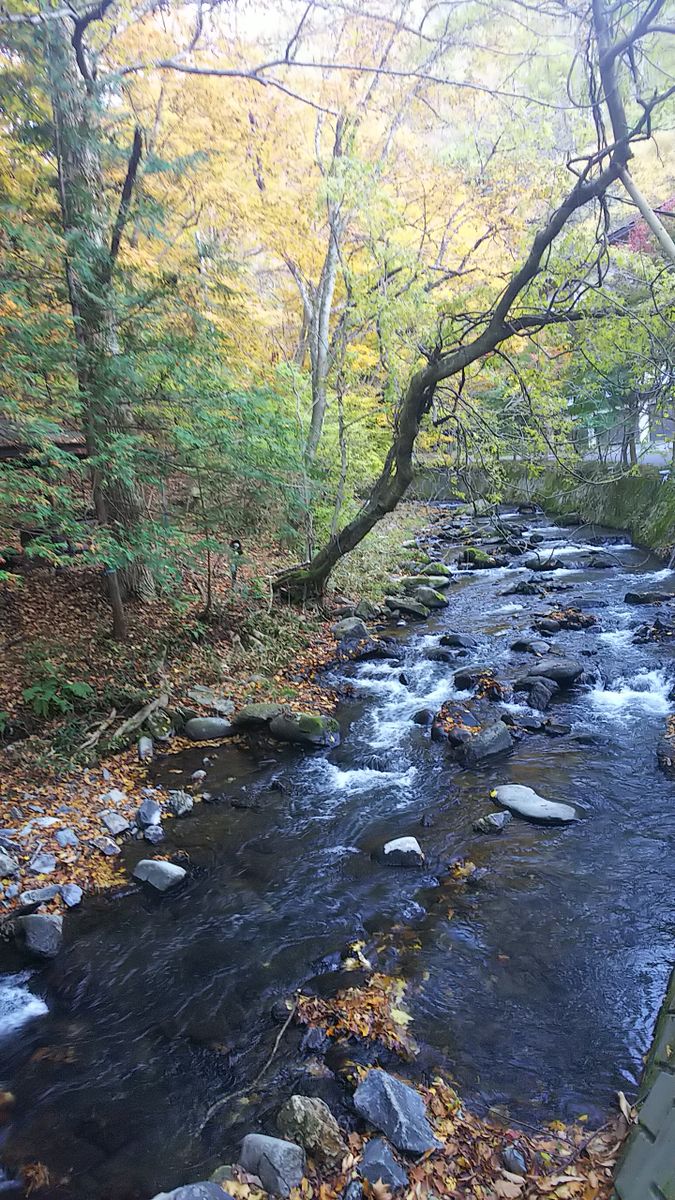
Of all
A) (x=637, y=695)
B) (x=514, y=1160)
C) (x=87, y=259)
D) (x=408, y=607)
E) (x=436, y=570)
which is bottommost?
(x=514, y=1160)

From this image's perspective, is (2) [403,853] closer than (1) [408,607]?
Yes

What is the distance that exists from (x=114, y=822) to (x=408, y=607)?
7743mm

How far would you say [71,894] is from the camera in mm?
4957

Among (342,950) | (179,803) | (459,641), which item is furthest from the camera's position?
(459,641)

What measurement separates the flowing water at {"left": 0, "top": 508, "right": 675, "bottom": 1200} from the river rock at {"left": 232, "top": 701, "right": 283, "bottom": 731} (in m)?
0.43

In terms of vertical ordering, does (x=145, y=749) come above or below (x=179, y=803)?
above

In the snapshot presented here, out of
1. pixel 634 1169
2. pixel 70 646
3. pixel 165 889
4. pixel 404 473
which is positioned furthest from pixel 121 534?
pixel 634 1169

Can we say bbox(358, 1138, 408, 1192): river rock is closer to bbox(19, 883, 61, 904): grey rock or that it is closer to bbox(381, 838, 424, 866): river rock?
bbox(381, 838, 424, 866): river rock

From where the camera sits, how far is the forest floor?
5480 millimetres

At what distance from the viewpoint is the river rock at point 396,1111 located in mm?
3029

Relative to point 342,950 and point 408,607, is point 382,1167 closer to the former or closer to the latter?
point 342,950

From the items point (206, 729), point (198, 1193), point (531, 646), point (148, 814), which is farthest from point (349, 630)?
point (198, 1193)

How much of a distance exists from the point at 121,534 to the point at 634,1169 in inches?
265

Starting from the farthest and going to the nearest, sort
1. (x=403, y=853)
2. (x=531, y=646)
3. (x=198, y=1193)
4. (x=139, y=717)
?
(x=531, y=646)
(x=139, y=717)
(x=403, y=853)
(x=198, y=1193)
